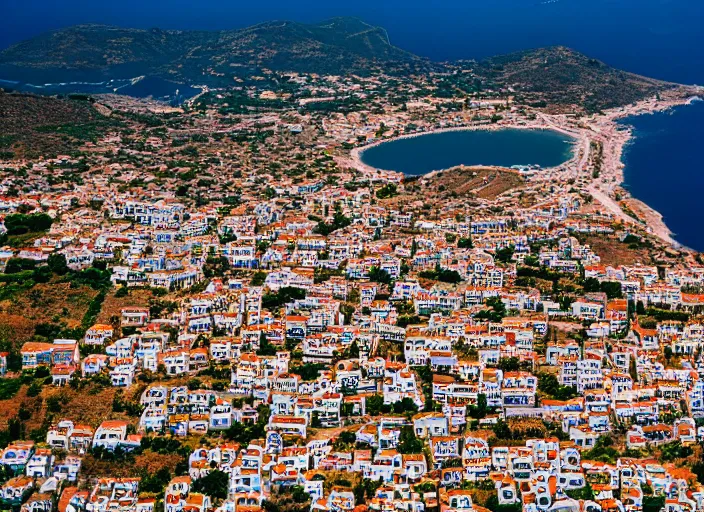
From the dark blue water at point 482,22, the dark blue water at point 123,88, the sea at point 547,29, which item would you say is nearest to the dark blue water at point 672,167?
the sea at point 547,29

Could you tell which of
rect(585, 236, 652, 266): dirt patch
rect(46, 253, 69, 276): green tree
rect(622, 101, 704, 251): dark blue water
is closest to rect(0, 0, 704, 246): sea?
rect(622, 101, 704, 251): dark blue water

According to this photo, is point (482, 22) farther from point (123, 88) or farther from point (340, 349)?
point (340, 349)

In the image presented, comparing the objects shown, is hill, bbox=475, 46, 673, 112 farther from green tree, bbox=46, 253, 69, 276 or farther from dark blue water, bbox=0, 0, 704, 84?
green tree, bbox=46, 253, 69, 276

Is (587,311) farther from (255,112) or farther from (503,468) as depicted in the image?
(255,112)

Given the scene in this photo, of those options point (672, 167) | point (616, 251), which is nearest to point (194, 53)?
point (672, 167)

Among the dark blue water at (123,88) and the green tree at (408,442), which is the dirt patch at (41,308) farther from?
the dark blue water at (123,88)
